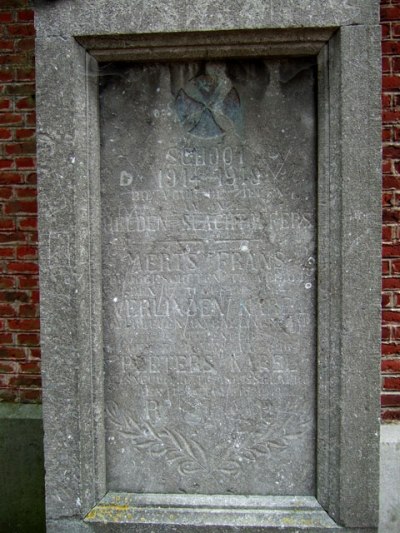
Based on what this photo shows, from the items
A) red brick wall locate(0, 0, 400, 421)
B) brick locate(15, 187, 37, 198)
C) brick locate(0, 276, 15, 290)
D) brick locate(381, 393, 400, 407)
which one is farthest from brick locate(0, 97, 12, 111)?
brick locate(381, 393, 400, 407)

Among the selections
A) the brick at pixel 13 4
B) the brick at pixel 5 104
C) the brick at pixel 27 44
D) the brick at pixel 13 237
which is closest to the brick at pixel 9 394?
→ the brick at pixel 13 237

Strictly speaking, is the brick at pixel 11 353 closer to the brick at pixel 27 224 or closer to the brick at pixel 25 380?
the brick at pixel 25 380

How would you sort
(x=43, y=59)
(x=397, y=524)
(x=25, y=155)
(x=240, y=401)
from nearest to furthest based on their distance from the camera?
1. (x=43, y=59)
2. (x=240, y=401)
3. (x=397, y=524)
4. (x=25, y=155)

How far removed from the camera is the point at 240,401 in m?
2.30

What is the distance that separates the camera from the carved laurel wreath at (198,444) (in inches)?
90.1

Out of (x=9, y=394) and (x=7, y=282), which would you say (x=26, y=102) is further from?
(x=9, y=394)

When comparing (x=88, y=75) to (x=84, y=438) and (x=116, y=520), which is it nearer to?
(x=84, y=438)

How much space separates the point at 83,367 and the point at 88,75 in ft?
4.02

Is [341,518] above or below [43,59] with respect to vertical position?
below

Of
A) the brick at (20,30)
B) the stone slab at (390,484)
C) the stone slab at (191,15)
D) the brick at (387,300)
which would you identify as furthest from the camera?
the brick at (20,30)

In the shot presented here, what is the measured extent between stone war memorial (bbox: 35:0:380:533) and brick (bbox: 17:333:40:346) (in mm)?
879

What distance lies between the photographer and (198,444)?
2.31 meters

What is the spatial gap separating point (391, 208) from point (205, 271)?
3.94 feet

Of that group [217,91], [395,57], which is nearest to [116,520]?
[217,91]
